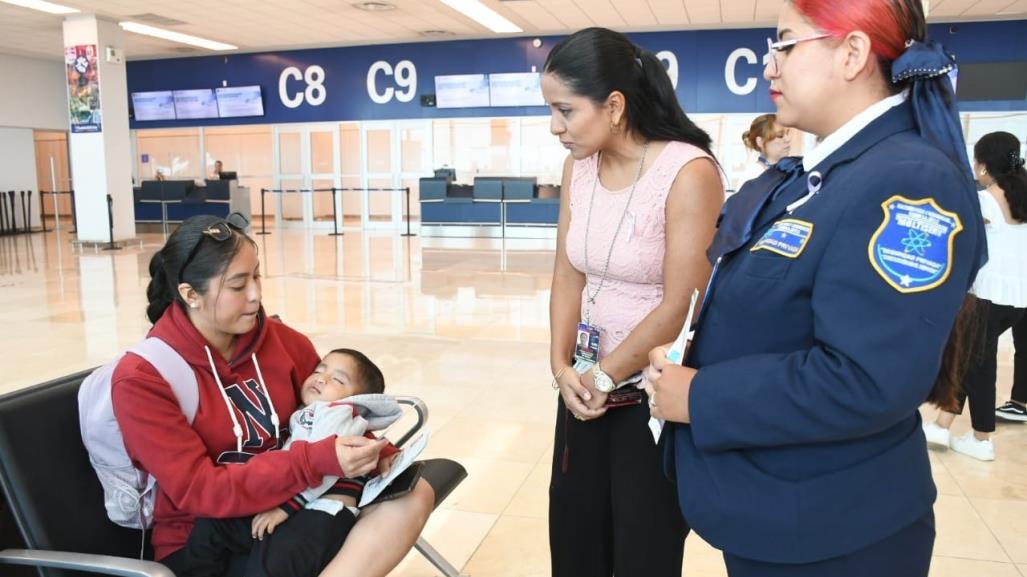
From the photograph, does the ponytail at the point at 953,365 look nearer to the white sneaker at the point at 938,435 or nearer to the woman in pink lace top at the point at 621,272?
the woman in pink lace top at the point at 621,272

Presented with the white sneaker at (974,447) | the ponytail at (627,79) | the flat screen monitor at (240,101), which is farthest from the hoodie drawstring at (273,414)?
the flat screen monitor at (240,101)

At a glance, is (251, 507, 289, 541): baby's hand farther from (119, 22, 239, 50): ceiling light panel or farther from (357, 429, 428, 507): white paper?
(119, 22, 239, 50): ceiling light panel

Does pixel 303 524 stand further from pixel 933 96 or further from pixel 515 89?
pixel 515 89

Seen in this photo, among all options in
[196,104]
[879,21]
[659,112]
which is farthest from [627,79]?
[196,104]

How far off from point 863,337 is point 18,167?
60.5 feet

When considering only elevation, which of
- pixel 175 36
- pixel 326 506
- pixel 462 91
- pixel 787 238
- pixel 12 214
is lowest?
pixel 12 214

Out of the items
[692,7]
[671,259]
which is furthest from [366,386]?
[692,7]

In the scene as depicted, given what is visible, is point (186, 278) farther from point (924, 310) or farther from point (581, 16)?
point (581, 16)

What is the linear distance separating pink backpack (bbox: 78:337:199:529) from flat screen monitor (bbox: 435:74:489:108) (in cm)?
1365

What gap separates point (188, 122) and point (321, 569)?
17.1 m

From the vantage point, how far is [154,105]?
16.8 metres

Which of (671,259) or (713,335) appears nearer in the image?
(713,335)

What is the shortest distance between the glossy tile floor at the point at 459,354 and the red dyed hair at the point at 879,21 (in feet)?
1.80

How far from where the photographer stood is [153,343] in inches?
62.9
